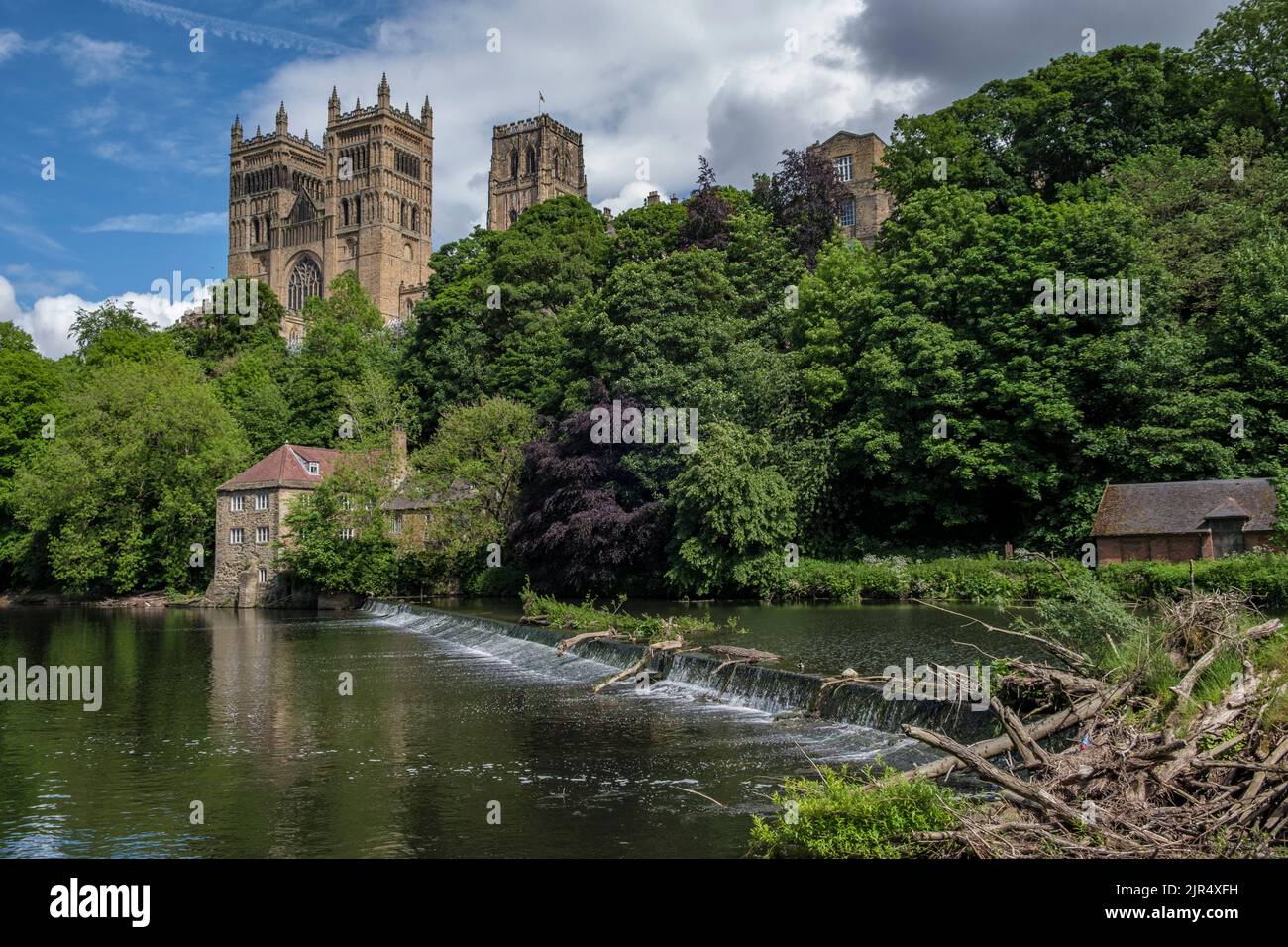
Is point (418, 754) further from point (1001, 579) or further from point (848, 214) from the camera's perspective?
point (848, 214)

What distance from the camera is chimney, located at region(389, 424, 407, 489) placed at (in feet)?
182

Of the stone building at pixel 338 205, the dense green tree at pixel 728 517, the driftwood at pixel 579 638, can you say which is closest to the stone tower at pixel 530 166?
the stone building at pixel 338 205

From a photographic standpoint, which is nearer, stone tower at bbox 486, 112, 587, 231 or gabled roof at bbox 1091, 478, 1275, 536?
gabled roof at bbox 1091, 478, 1275, 536

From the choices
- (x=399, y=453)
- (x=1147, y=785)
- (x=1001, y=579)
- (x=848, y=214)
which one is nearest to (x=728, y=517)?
(x=1001, y=579)

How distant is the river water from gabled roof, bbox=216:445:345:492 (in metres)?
24.8

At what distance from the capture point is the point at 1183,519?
109ft

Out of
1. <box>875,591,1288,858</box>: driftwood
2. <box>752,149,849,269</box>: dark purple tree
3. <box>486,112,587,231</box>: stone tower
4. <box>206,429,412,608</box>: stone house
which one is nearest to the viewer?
<box>875,591,1288,858</box>: driftwood

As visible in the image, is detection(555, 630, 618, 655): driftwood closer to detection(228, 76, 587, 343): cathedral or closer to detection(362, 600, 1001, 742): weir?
detection(362, 600, 1001, 742): weir

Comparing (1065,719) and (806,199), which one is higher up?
(806,199)

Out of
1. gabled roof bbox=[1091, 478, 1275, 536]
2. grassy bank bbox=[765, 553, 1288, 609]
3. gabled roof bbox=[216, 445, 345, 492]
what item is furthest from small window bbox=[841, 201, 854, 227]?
gabled roof bbox=[1091, 478, 1275, 536]

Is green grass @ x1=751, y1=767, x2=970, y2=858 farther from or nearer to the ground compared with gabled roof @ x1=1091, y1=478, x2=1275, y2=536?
nearer to the ground

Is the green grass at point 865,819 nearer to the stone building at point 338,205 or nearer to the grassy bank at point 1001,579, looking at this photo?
the grassy bank at point 1001,579

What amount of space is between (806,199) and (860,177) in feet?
74.2

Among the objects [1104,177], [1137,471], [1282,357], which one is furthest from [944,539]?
[1104,177]
